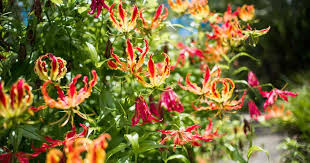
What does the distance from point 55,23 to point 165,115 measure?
515 mm

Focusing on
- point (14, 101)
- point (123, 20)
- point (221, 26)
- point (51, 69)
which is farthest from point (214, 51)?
point (14, 101)

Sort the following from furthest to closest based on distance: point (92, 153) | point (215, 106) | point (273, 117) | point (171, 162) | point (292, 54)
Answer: point (292, 54) → point (273, 117) → point (171, 162) → point (215, 106) → point (92, 153)

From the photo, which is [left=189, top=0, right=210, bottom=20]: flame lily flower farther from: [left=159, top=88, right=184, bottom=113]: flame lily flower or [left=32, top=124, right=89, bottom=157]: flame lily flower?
[left=32, top=124, right=89, bottom=157]: flame lily flower

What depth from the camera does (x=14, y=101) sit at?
0.51 m

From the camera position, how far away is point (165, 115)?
109 cm

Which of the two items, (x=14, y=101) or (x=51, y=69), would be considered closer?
(x=14, y=101)

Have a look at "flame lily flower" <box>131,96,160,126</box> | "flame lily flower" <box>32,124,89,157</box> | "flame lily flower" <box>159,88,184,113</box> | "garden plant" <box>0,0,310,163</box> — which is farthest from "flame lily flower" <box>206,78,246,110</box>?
"flame lily flower" <box>32,124,89,157</box>

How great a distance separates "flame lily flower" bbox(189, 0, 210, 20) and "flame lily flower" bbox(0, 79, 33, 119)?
35.7 inches

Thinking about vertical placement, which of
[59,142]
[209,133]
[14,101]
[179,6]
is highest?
[179,6]

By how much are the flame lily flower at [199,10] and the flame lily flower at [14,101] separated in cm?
91

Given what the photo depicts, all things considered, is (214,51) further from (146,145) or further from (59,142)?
(59,142)

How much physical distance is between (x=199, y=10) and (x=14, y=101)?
0.93 m

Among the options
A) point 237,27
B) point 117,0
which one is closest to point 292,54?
point 237,27

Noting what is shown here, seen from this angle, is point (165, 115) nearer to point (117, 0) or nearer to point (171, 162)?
point (171, 162)
